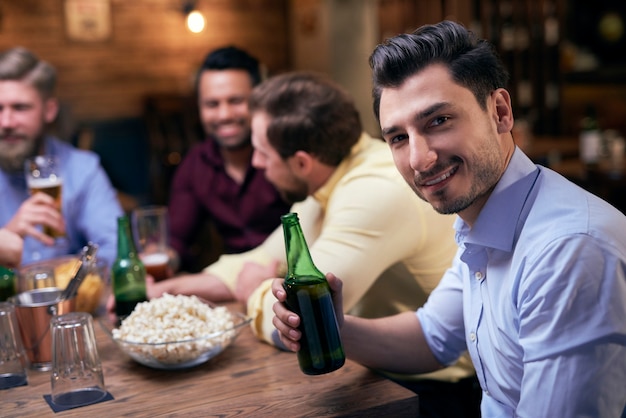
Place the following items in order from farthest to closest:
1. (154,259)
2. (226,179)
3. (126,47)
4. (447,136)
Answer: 1. (126,47)
2. (226,179)
3. (154,259)
4. (447,136)

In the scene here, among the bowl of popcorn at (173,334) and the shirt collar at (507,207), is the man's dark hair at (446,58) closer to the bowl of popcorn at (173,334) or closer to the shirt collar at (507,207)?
the shirt collar at (507,207)

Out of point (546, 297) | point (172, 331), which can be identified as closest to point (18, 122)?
point (172, 331)

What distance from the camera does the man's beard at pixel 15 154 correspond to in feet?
9.20

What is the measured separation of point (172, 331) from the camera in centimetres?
158

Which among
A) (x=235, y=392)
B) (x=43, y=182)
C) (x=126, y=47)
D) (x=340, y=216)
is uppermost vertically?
(x=126, y=47)

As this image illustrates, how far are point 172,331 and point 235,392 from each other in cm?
20

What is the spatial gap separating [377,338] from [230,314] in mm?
363

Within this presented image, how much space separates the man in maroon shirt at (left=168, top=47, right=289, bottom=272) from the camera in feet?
10.2

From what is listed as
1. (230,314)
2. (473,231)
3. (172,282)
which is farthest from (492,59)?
(172,282)

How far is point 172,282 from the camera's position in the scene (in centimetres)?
217

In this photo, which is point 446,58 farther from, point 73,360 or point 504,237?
point 73,360

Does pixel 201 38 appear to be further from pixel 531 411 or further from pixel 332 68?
pixel 531 411

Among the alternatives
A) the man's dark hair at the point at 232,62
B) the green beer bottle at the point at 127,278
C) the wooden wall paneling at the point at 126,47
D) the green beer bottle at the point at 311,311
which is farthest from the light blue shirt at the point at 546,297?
the wooden wall paneling at the point at 126,47

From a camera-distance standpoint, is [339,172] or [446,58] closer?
[446,58]
